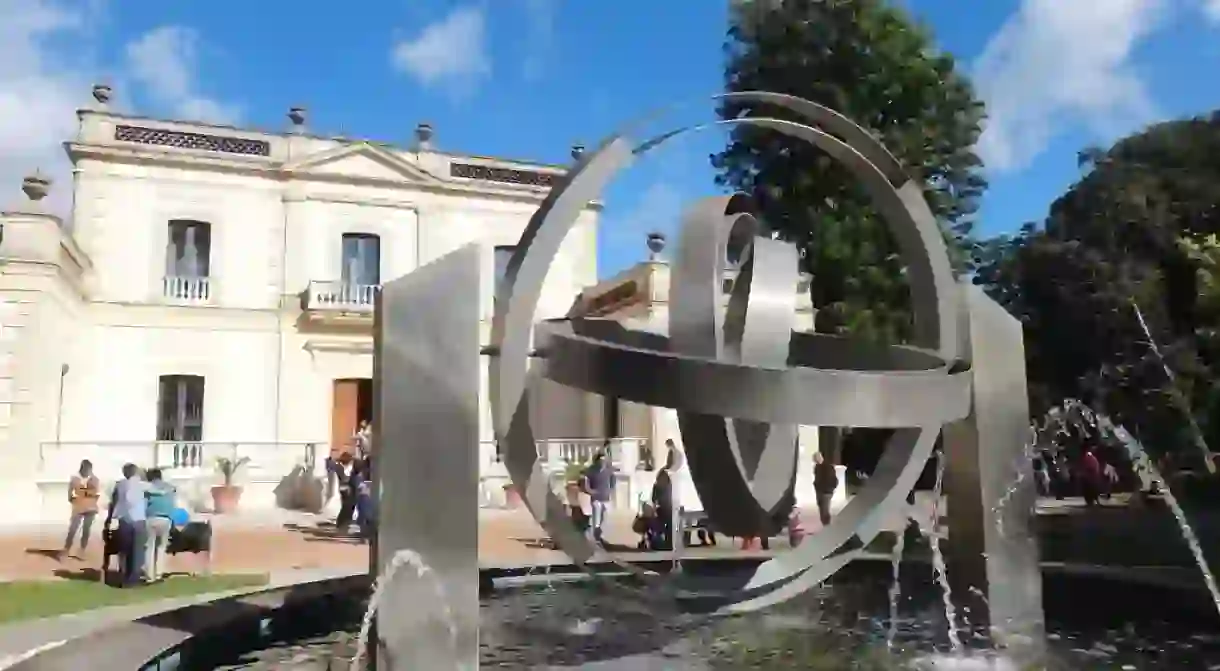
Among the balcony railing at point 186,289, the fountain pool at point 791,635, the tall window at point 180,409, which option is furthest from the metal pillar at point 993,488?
the balcony railing at point 186,289

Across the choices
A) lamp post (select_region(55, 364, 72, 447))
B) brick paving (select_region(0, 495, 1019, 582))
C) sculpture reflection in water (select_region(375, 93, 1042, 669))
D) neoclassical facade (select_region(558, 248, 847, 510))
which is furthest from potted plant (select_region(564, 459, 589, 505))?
lamp post (select_region(55, 364, 72, 447))

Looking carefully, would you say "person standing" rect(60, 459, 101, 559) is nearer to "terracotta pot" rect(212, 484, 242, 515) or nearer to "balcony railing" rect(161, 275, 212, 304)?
"terracotta pot" rect(212, 484, 242, 515)

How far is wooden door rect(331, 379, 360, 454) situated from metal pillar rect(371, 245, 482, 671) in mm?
24528

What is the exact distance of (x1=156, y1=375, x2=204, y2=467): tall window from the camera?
28.3 m

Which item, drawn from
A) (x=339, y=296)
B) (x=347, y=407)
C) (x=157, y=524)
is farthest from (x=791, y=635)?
(x=339, y=296)

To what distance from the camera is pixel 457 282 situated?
6.31 meters

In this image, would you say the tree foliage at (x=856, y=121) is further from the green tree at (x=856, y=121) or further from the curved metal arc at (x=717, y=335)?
the curved metal arc at (x=717, y=335)

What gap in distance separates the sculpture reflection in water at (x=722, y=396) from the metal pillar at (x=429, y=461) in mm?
11

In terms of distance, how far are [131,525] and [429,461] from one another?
7.07 m

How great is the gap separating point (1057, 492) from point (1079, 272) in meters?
6.86

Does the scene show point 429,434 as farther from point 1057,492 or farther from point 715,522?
point 1057,492

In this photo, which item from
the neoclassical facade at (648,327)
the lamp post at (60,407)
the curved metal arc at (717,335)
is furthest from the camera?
the neoclassical facade at (648,327)

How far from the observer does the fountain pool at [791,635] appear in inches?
264

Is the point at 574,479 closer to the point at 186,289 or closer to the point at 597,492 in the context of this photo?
the point at 597,492
